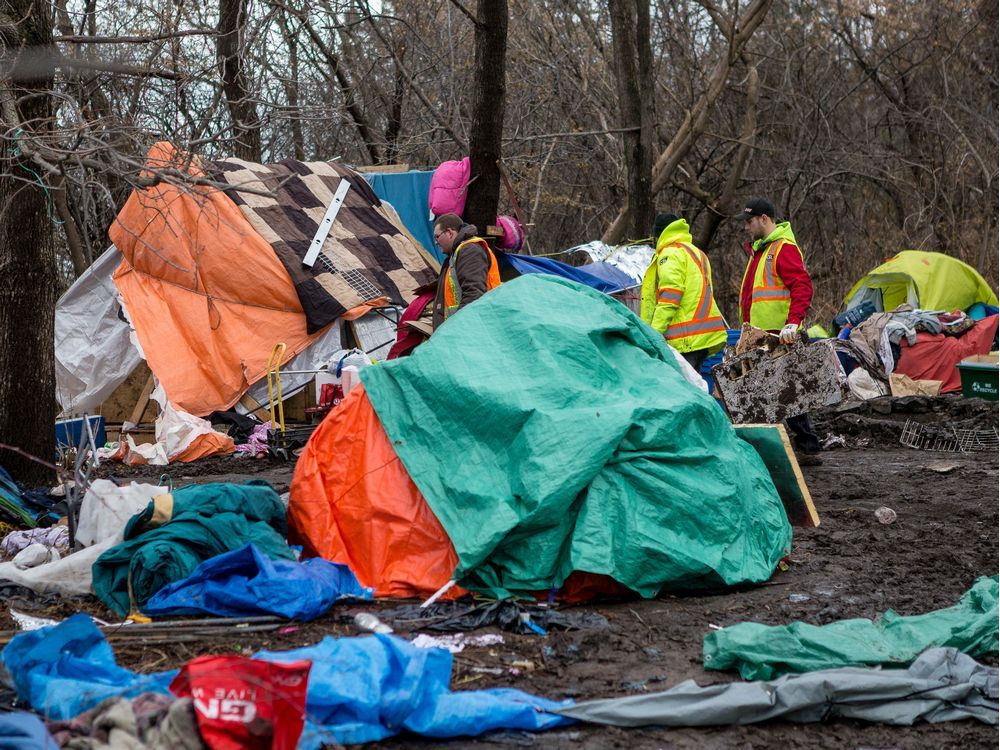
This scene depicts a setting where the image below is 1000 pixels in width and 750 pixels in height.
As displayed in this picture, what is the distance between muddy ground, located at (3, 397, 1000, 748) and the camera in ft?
11.8

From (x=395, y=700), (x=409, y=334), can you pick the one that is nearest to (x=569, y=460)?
→ (x=395, y=700)

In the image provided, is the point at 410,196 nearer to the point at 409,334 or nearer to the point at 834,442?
the point at 409,334

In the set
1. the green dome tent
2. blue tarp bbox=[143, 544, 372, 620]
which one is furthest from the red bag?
the green dome tent

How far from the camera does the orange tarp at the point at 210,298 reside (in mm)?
10898

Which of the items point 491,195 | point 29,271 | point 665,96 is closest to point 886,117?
point 665,96

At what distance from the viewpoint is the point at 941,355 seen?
12227 mm

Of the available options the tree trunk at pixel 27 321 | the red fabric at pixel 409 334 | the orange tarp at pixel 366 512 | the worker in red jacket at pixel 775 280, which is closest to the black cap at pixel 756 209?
the worker in red jacket at pixel 775 280

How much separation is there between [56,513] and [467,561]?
9.47ft

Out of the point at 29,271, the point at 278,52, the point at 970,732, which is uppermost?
the point at 278,52

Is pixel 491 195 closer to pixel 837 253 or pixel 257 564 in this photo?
pixel 257 564

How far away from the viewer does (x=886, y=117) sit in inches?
790

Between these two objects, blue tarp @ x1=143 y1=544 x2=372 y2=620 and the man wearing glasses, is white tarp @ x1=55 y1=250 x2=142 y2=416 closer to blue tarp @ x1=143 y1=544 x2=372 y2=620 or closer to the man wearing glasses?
the man wearing glasses

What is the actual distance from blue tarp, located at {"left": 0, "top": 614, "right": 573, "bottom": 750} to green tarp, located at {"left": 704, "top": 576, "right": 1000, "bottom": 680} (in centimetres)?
74

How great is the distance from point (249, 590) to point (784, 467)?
117 inches
